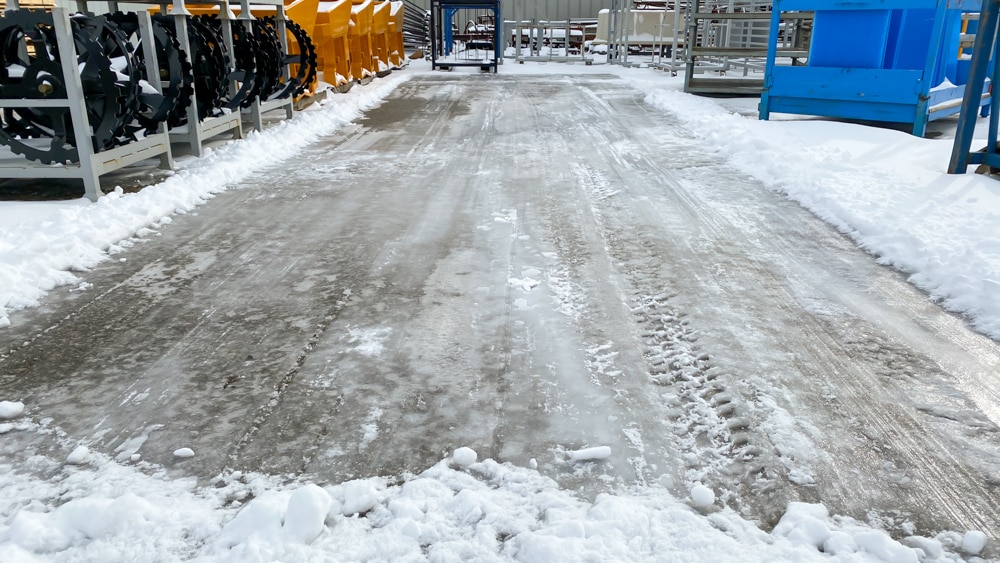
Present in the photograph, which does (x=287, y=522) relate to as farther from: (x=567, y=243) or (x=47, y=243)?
(x=47, y=243)

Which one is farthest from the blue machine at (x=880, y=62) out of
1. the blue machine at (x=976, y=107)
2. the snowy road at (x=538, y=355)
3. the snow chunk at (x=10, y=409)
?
the snow chunk at (x=10, y=409)

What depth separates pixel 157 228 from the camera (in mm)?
4734

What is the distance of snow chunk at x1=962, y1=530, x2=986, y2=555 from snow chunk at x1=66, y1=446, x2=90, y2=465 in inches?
107

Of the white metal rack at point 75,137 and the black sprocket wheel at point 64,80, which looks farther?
the black sprocket wheel at point 64,80

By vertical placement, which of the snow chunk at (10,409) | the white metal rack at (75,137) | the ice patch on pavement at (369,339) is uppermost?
the white metal rack at (75,137)

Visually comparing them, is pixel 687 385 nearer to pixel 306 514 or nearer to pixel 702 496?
pixel 702 496

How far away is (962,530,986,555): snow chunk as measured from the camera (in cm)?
192

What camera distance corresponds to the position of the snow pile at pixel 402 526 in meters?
1.88

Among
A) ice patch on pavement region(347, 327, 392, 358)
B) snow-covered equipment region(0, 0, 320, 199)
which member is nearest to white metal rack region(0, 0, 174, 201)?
snow-covered equipment region(0, 0, 320, 199)

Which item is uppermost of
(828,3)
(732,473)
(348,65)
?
(828,3)

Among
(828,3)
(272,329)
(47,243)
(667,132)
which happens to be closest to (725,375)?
(272,329)

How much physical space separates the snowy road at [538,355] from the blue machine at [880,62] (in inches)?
159

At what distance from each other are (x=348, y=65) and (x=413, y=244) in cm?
898

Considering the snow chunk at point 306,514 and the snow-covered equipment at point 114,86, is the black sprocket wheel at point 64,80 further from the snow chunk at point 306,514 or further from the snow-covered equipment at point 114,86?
the snow chunk at point 306,514
